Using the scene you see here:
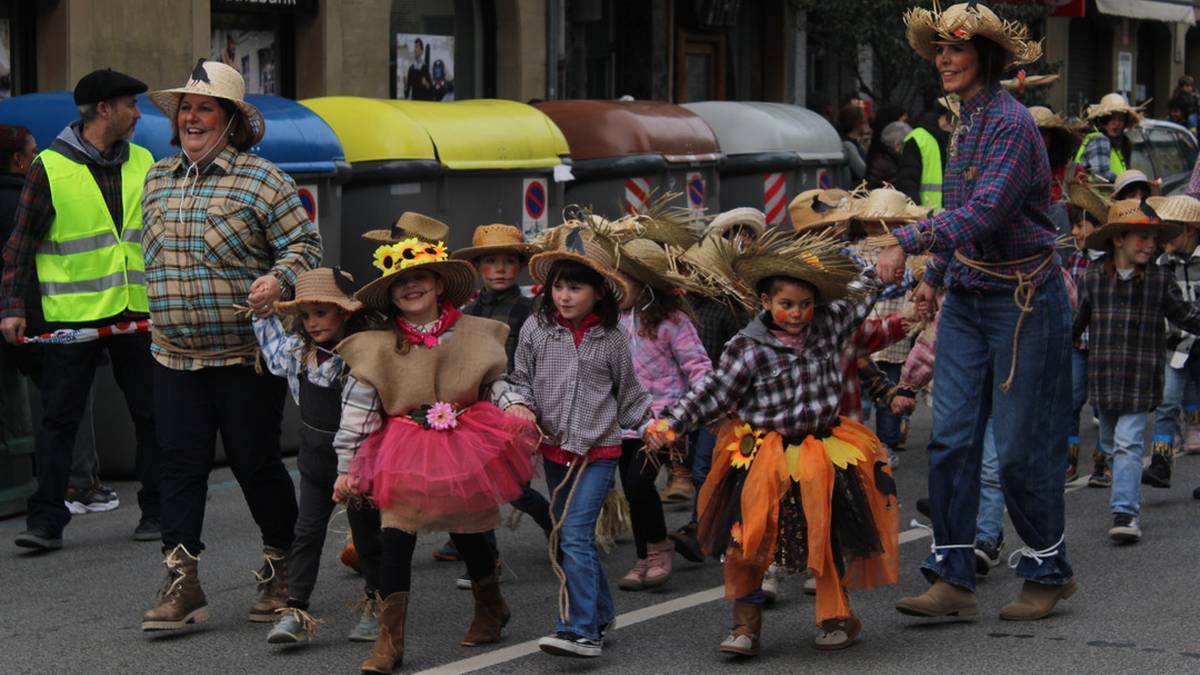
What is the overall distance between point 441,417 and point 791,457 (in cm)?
115

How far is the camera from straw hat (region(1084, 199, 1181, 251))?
8.54m

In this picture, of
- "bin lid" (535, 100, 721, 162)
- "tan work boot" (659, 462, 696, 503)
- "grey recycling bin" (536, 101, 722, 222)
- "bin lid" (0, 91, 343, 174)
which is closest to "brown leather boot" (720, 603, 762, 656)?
"tan work boot" (659, 462, 696, 503)

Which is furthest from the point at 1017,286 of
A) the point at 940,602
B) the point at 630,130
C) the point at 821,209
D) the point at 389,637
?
the point at 630,130

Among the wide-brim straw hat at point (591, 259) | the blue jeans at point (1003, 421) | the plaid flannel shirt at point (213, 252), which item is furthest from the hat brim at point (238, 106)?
the blue jeans at point (1003, 421)

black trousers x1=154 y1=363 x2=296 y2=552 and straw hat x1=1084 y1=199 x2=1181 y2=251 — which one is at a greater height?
straw hat x1=1084 y1=199 x2=1181 y2=251

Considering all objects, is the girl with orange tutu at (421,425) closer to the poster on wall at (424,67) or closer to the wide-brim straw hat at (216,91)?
the wide-brim straw hat at (216,91)

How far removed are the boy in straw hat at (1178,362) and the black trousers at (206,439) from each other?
4.11m

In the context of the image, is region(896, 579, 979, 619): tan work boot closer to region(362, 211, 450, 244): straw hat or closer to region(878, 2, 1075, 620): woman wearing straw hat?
region(878, 2, 1075, 620): woman wearing straw hat

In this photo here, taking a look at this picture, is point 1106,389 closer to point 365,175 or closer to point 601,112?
point 365,175

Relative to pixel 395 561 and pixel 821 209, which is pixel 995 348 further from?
pixel 821 209

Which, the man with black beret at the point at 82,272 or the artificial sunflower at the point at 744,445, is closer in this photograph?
the artificial sunflower at the point at 744,445

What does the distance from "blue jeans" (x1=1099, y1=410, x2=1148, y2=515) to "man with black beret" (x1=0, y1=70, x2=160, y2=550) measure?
4144 millimetres

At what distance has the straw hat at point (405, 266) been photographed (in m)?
6.37

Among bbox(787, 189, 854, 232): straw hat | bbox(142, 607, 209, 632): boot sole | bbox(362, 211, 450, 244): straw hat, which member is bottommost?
bbox(142, 607, 209, 632): boot sole
